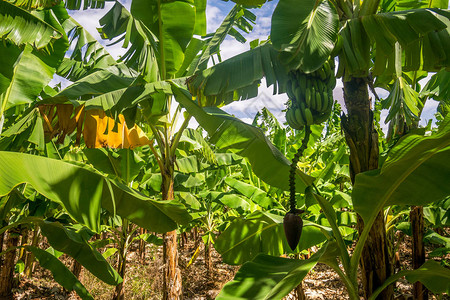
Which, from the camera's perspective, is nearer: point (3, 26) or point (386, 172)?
point (386, 172)

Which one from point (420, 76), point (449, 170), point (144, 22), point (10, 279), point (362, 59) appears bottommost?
point (10, 279)

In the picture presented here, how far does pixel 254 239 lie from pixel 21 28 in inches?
98.7

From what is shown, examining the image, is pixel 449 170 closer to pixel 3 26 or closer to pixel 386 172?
pixel 386 172

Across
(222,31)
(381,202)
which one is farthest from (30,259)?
(381,202)

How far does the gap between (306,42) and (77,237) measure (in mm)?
2386

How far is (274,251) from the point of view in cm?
282

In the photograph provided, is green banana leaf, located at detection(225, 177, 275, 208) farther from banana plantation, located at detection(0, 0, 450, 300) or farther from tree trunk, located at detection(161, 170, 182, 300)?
tree trunk, located at detection(161, 170, 182, 300)

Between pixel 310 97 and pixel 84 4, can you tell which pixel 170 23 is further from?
pixel 310 97

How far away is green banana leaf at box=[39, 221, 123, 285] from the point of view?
8.28 feet

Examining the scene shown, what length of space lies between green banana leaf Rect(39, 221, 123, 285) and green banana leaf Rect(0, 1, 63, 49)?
148cm

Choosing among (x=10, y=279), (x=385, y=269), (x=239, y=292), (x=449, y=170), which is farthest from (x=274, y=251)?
(x=10, y=279)

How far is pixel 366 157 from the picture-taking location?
202 cm

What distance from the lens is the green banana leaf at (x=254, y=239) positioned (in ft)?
9.04

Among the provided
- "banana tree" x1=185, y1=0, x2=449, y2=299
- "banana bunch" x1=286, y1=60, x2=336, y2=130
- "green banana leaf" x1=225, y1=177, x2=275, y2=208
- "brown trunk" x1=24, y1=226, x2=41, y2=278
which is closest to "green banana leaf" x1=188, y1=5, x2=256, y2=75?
"banana tree" x1=185, y1=0, x2=449, y2=299
